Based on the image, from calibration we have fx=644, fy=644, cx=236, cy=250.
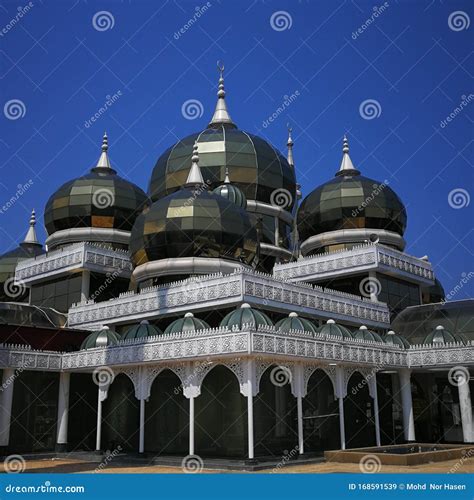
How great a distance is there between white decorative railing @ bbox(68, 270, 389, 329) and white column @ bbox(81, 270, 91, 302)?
3.28 feet

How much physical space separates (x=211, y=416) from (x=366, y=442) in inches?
358

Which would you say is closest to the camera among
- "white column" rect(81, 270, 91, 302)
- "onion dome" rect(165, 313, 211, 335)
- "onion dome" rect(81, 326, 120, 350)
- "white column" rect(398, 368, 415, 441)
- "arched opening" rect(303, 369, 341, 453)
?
"onion dome" rect(165, 313, 211, 335)

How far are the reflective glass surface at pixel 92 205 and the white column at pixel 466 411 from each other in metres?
24.7

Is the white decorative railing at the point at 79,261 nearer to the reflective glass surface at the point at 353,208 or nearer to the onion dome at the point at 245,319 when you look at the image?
the reflective glass surface at the point at 353,208

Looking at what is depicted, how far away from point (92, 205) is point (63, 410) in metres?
16.2

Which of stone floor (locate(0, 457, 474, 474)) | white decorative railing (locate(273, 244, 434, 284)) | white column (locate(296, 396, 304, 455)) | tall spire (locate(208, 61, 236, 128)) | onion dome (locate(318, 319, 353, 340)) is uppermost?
tall spire (locate(208, 61, 236, 128))

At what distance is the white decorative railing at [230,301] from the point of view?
31.3m

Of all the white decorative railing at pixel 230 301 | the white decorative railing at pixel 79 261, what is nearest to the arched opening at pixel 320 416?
the white decorative railing at pixel 230 301

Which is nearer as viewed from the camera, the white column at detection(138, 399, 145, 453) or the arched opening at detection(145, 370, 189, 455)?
the arched opening at detection(145, 370, 189, 455)

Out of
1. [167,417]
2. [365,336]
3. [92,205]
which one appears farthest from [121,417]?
[92,205]

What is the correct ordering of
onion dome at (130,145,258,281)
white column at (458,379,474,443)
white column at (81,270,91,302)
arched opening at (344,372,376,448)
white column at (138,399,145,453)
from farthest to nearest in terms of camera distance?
white column at (81,270,91,302), onion dome at (130,145,258,281), white column at (458,379,474,443), arched opening at (344,372,376,448), white column at (138,399,145,453)

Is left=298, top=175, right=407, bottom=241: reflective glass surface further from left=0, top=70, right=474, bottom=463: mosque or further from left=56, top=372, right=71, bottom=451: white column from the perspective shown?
left=56, top=372, right=71, bottom=451: white column

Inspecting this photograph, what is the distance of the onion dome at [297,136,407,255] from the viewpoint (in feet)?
146

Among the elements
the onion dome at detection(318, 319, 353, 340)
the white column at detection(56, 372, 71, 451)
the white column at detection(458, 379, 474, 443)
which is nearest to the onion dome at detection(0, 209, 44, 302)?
the white column at detection(56, 372, 71, 451)
